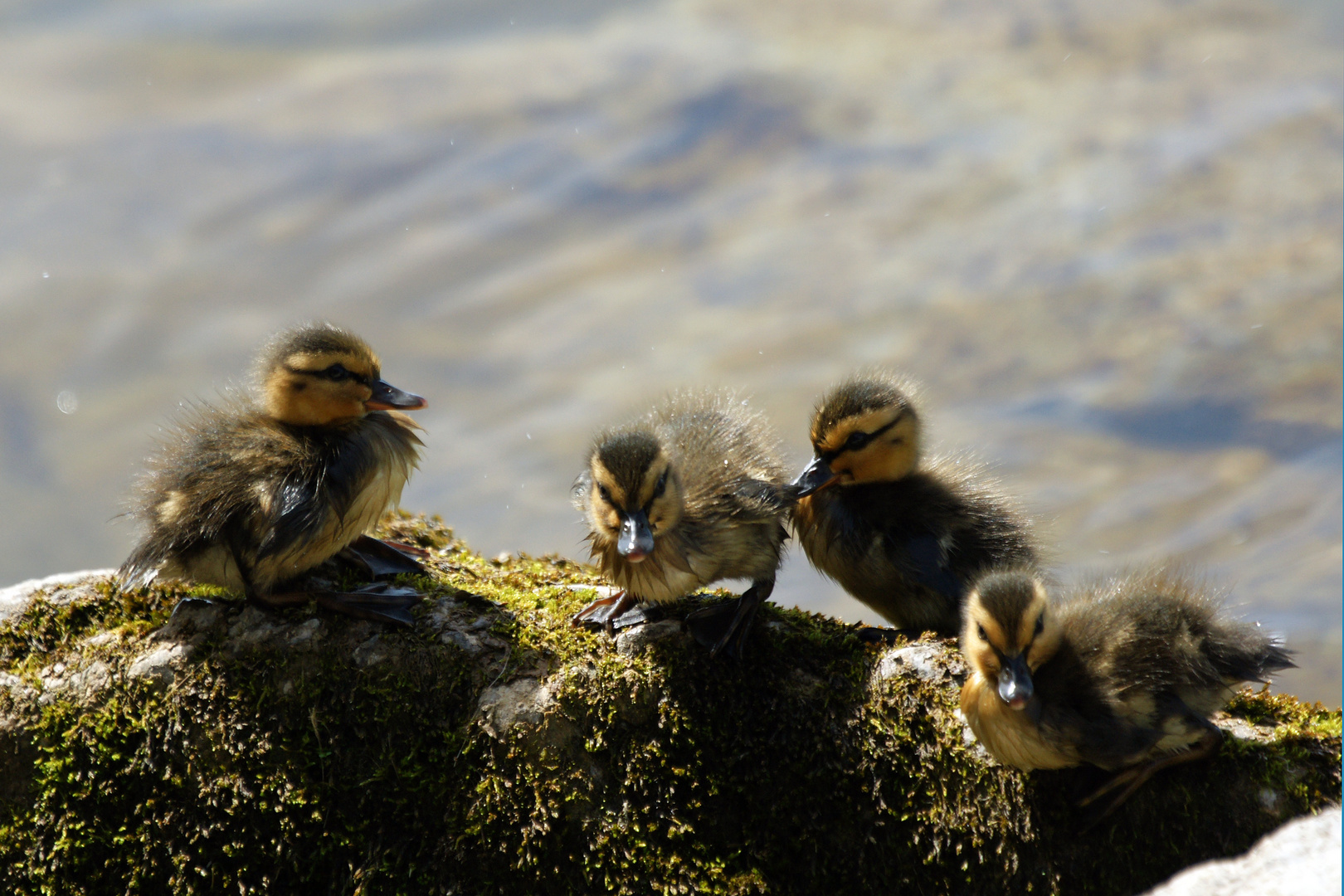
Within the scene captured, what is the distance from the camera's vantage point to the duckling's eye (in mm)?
4473

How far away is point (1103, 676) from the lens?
349 centimetres

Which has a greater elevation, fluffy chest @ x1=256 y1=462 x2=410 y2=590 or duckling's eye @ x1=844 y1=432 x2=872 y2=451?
fluffy chest @ x1=256 y1=462 x2=410 y2=590

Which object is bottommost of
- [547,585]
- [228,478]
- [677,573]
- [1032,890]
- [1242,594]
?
[1242,594]

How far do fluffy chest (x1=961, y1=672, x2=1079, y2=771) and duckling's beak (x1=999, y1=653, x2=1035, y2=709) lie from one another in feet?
0.17

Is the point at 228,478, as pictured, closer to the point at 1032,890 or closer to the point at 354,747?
the point at 354,747

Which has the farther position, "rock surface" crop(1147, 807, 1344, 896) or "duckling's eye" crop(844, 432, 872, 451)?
"duckling's eye" crop(844, 432, 872, 451)

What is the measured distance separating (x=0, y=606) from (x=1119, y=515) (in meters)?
6.69

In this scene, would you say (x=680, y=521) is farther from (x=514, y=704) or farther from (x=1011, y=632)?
(x=1011, y=632)

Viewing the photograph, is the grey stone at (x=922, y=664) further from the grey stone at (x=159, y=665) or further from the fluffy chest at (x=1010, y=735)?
the grey stone at (x=159, y=665)

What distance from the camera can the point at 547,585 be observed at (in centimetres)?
466

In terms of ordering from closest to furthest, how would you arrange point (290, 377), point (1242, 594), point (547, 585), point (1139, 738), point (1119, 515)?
point (1139, 738) < point (290, 377) < point (547, 585) < point (1242, 594) < point (1119, 515)

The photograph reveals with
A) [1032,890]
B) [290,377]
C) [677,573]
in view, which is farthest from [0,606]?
[1032,890]

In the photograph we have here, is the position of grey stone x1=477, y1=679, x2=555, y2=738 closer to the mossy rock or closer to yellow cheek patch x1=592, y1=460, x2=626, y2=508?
the mossy rock

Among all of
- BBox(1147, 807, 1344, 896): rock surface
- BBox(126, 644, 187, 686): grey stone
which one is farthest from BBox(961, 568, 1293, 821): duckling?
BBox(126, 644, 187, 686): grey stone
